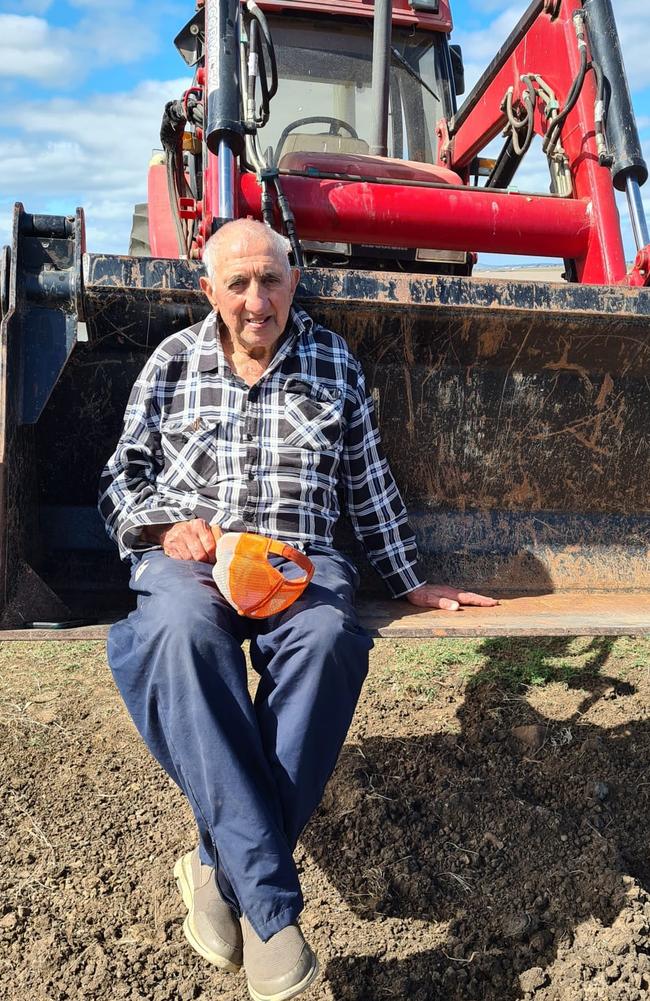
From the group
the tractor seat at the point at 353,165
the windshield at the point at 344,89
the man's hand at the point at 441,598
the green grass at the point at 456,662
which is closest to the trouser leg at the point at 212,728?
the man's hand at the point at 441,598

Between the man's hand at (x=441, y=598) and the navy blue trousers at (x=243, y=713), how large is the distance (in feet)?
1.89

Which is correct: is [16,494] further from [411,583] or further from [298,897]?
[298,897]

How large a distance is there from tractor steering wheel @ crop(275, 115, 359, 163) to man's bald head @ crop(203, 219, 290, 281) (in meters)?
2.37

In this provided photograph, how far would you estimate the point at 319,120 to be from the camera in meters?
4.69

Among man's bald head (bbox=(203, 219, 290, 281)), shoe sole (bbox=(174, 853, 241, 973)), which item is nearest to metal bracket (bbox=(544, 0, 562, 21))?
man's bald head (bbox=(203, 219, 290, 281))

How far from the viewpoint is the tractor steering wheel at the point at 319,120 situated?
15.1 feet

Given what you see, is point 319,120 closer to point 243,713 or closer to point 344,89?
point 344,89

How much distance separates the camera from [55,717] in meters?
3.23

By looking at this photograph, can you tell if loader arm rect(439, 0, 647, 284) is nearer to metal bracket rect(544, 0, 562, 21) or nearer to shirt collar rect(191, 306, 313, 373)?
metal bracket rect(544, 0, 562, 21)

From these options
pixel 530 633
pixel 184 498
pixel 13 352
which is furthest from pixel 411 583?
pixel 13 352

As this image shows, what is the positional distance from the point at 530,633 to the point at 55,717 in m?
1.84

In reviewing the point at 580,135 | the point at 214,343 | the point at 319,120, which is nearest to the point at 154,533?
the point at 214,343

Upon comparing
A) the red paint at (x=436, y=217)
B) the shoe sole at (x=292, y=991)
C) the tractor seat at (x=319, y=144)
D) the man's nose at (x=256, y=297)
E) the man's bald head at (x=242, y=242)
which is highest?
the tractor seat at (x=319, y=144)

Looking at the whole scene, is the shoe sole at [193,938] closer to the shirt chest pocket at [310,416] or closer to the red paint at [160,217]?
the shirt chest pocket at [310,416]
